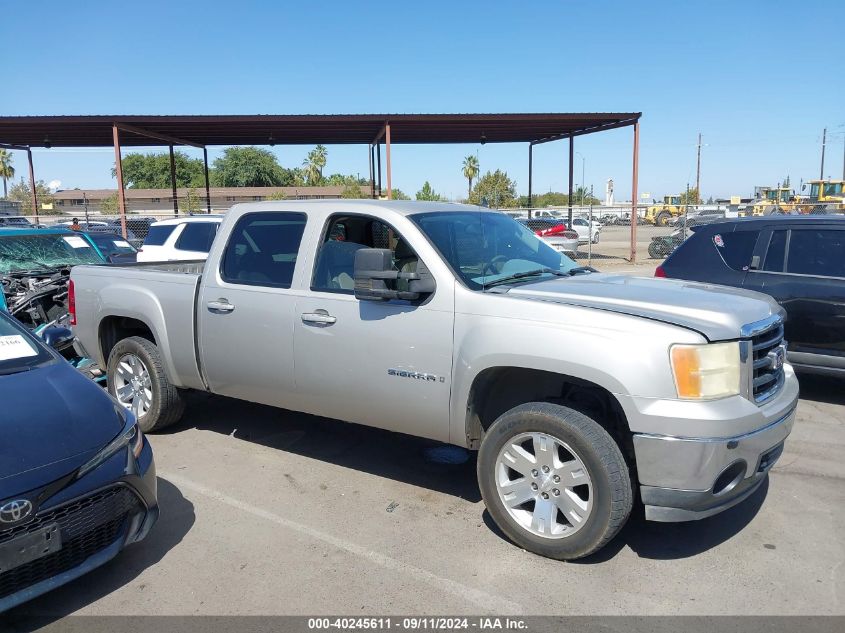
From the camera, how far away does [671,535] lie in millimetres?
3986

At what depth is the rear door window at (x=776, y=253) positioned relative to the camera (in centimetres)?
656

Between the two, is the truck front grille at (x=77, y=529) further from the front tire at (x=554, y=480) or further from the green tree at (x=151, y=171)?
the green tree at (x=151, y=171)

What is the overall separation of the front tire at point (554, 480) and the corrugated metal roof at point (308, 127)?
628 inches

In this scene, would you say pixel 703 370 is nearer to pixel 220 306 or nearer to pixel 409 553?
pixel 409 553

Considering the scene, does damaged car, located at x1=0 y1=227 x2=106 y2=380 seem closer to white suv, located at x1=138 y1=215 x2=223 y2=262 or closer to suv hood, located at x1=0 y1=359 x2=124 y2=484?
white suv, located at x1=138 y1=215 x2=223 y2=262

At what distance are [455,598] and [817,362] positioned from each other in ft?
15.0

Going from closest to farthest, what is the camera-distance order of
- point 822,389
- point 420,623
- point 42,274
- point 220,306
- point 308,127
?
point 420,623 → point 220,306 → point 822,389 → point 42,274 → point 308,127

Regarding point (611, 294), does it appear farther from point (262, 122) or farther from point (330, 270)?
point (262, 122)

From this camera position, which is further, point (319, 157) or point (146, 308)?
point (319, 157)

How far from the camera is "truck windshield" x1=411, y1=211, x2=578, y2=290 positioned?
4.22m

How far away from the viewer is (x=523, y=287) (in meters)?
4.07

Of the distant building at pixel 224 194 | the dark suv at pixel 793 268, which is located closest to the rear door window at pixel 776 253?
the dark suv at pixel 793 268

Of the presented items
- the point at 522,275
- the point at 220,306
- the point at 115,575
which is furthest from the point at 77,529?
the point at 522,275

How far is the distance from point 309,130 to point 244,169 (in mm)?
60249
